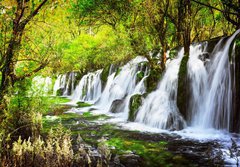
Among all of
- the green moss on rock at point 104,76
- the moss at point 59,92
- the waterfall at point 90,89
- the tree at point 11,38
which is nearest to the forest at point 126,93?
the tree at point 11,38

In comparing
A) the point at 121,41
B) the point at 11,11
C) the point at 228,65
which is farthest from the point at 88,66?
the point at 11,11

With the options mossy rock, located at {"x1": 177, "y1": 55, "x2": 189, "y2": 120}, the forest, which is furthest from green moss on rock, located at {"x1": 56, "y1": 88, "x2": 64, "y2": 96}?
mossy rock, located at {"x1": 177, "y1": 55, "x2": 189, "y2": 120}

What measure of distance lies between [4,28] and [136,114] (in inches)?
292

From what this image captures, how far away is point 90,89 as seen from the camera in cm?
2434

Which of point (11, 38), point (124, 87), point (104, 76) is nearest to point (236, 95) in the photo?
point (11, 38)

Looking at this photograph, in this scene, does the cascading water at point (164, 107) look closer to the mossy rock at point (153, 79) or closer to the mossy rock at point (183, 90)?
the mossy rock at point (183, 90)

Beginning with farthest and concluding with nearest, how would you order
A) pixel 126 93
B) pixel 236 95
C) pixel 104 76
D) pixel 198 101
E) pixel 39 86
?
pixel 104 76
pixel 126 93
pixel 198 101
pixel 236 95
pixel 39 86

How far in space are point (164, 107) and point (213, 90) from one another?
210cm

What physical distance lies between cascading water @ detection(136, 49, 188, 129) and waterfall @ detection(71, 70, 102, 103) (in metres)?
10.8

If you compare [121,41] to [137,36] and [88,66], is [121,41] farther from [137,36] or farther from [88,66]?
[88,66]

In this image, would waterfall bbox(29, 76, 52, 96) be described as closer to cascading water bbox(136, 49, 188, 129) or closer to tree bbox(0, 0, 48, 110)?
tree bbox(0, 0, 48, 110)

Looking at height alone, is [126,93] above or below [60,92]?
above

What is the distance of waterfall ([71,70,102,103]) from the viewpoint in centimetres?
2317

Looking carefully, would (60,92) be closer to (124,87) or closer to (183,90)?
(124,87)
